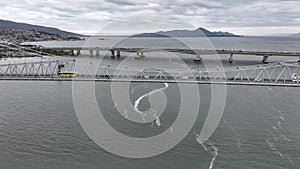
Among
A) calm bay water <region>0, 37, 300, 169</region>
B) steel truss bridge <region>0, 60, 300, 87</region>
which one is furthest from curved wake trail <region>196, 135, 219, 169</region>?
steel truss bridge <region>0, 60, 300, 87</region>

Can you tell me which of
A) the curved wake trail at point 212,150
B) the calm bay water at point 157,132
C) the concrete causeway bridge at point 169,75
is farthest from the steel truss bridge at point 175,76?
the curved wake trail at point 212,150

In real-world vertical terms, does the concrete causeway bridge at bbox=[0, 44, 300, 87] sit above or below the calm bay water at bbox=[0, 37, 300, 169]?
above

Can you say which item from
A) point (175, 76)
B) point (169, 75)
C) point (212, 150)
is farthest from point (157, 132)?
point (169, 75)

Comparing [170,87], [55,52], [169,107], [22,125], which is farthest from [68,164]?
[55,52]

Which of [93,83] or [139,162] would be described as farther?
[93,83]

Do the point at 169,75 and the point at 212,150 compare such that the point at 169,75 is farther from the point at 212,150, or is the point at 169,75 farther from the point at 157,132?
the point at 212,150

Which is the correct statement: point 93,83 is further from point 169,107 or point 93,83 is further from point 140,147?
point 140,147

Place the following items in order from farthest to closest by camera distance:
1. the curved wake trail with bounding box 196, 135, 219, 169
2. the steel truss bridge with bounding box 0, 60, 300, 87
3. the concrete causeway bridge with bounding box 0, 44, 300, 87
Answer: the concrete causeway bridge with bounding box 0, 44, 300, 87 → the steel truss bridge with bounding box 0, 60, 300, 87 → the curved wake trail with bounding box 196, 135, 219, 169

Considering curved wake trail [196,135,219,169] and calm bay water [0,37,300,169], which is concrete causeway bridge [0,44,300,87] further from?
curved wake trail [196,135,219,169]
